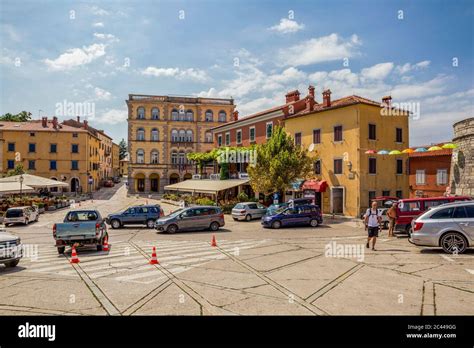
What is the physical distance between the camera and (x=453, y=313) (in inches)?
271

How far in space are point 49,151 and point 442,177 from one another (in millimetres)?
59031

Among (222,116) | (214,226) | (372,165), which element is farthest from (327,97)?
(222,116)

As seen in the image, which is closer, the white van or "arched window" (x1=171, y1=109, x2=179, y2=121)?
the white van

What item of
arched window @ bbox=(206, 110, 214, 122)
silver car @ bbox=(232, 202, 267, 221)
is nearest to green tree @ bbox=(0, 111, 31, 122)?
→ arched window @ bbox=(206, 110, 214, 122)

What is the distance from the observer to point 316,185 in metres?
32.0

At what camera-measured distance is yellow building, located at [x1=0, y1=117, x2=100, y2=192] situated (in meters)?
59.2

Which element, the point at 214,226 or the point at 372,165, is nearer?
the point at 214,226

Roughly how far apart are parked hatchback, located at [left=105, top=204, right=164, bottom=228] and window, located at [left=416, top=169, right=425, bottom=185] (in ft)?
84.4

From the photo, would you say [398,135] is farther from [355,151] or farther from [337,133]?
[337,133]

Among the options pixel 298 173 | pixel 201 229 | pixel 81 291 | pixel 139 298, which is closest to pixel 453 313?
pixel 139 298

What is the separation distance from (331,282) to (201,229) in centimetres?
1451

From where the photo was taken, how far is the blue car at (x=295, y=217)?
76.4 feet

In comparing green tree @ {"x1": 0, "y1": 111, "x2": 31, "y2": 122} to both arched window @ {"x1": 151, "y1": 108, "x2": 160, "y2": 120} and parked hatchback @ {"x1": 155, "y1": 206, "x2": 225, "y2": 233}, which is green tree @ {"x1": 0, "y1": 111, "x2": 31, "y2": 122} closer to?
arched window @ {"x1": 151, "y1": 108, "x2": 160, "y2": 120}
